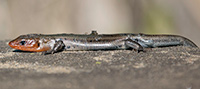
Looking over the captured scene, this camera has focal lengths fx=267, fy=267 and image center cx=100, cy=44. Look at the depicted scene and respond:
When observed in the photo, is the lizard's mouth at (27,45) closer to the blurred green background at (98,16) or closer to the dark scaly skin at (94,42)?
the dark scaly skin at (94,42)

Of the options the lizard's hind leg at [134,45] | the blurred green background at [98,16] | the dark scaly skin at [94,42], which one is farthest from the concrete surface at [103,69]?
the blurred green background at [98,16]

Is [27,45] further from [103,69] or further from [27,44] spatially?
[103,69]

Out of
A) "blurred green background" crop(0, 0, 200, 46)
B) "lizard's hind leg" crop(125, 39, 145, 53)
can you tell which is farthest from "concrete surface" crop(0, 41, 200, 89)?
"blurred green background" crop(0, 0, 200, 46)

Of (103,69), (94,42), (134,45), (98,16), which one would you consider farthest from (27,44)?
(98,16)

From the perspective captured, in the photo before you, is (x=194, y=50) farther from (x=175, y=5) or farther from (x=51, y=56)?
(x=175, y=5)

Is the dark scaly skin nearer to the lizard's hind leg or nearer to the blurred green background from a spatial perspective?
the lizard's hind leg

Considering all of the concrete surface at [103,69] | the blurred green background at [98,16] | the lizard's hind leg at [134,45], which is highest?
the blurred green background at [98,16]
